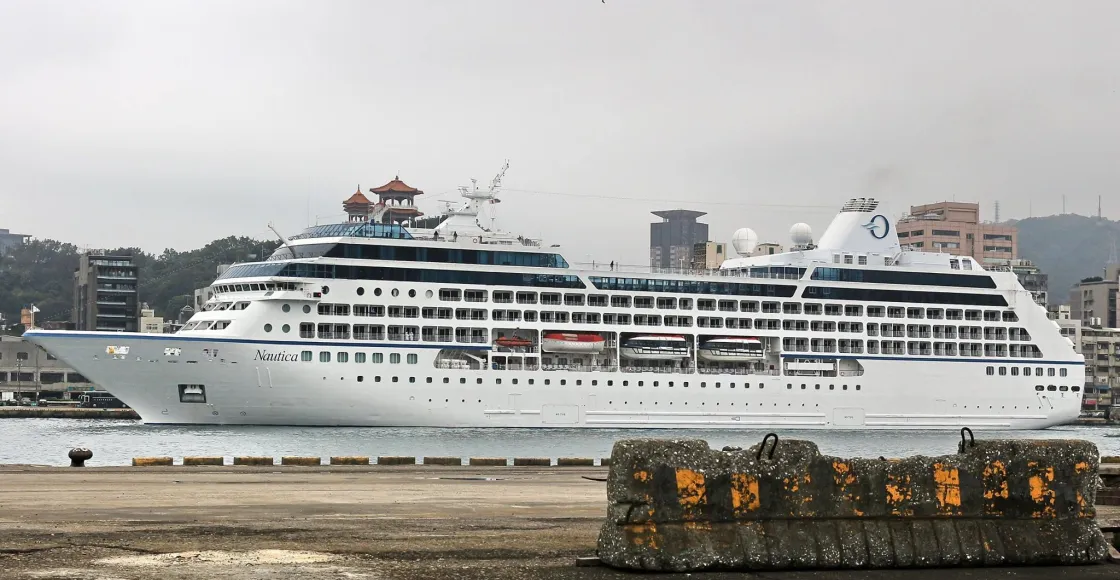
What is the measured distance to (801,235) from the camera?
235ft

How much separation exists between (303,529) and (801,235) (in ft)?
202

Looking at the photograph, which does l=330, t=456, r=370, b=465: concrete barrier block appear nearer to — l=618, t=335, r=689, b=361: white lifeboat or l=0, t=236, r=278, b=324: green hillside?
l=618, t=335, r=689, b=361: white lifeboat

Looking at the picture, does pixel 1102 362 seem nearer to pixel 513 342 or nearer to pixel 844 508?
pixel 513 342

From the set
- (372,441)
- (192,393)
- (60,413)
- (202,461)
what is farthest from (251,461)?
(60,413)

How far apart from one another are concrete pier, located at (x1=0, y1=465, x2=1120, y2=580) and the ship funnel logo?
2032 inches

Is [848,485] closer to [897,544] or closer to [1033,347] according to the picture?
[897,544]

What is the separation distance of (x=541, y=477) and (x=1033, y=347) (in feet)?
172

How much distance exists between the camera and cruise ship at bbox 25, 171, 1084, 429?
5378 centimetres

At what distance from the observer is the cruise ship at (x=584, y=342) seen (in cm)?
5378

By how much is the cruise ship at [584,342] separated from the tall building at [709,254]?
13237 mm

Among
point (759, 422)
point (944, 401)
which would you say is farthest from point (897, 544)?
point (944, 401)

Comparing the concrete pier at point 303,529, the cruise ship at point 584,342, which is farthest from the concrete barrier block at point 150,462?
the cruise ship at point 584,342

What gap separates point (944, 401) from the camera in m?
66.3

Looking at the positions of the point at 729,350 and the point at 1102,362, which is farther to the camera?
the point at 1102,362
